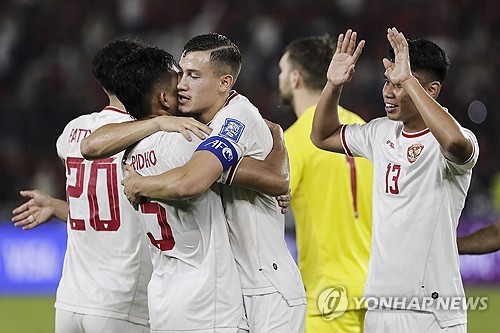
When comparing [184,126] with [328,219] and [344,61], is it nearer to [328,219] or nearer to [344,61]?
[344,61]

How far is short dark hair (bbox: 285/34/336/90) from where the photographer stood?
578cm

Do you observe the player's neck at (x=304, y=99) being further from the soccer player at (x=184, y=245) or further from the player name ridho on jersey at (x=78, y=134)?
the soccer player at (x=184, y=245)

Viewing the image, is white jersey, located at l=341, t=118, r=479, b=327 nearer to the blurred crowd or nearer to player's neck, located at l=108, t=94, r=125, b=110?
player's neck, located at l=108, t=94, r=125, b=110

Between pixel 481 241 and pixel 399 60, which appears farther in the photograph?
pixel 481 241

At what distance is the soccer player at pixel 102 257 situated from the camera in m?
4.84

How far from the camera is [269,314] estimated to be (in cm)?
404

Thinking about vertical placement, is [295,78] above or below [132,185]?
above

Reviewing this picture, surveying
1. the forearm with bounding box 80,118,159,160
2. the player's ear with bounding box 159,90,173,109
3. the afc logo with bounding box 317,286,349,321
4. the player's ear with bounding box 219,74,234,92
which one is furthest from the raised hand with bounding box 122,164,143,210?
the afc logo with bounding box 317,286,349,321

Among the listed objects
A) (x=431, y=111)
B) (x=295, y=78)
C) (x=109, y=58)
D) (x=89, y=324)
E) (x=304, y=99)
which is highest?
(x=295, y=78)

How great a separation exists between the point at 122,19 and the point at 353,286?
36.6ft

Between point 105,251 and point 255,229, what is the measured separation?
1.11 m

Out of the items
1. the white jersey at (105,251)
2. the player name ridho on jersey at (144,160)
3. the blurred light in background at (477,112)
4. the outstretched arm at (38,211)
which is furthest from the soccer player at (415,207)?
the blurred light in background at (477,112)

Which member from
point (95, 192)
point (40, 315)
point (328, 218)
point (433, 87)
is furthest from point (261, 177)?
point (40, 315)

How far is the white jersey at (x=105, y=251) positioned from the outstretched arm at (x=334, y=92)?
1.08 metres
